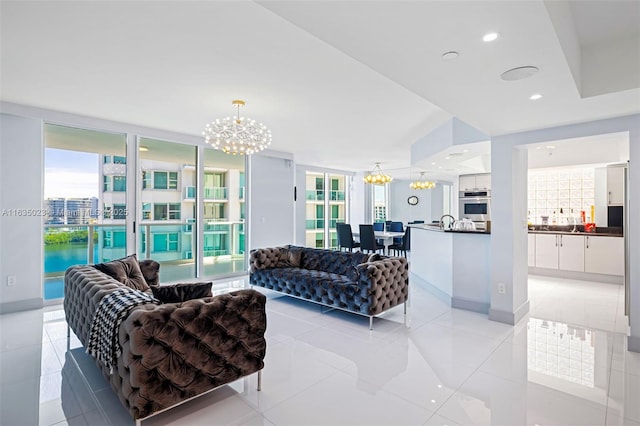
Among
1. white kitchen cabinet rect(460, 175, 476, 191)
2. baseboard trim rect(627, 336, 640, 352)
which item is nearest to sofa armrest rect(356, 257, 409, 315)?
baseboard trim rect(627, 336, 640, 352)

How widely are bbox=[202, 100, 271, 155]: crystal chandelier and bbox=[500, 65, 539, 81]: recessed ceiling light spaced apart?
104 inches

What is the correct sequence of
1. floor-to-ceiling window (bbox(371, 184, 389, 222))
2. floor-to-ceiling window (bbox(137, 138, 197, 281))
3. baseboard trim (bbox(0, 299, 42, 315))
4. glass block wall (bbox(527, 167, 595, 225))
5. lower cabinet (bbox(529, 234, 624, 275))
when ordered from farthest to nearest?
floor-to-ceiling window (bbox(371, 184, 389, 222))
glass block wall (bbox(527, 167, 595, 225))
lower cabinet (bbox(529, 234, 624, 275))
floor-to-ceiling window (bbox(137, 138, 197, 281))
baseboard trim (bbox(0, 299, 42, 315))

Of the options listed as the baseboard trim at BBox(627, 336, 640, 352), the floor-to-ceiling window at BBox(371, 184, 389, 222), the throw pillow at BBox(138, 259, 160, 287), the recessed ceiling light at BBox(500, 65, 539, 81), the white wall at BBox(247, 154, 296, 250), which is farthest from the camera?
the floor-to-ceiling window at BBox(371, 184, 389, 222)

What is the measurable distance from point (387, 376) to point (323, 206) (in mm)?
7600

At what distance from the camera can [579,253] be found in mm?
6035

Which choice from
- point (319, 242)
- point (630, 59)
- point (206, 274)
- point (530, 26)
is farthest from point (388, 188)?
point (530, 26)

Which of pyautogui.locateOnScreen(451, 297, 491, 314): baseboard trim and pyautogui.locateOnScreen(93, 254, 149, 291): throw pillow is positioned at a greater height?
pyautogui.locateOnScreen(93, 254, 149, 291): throw pillow

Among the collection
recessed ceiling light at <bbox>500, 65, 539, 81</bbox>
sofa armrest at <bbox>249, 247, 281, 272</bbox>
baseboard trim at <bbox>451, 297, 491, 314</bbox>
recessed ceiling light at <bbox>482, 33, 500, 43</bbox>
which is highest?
recessed ceiling light at <bbox>482, 33, 500, 43</bbox>

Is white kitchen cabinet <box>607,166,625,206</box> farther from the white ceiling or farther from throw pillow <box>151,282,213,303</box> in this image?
throw pillow <box>151,282,213,303</box>

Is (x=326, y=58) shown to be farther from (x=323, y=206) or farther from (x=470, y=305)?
(x=323, y=206)

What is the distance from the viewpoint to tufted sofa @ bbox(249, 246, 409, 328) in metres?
3.75

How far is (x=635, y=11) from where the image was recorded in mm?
2100

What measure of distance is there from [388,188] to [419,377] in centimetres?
1001

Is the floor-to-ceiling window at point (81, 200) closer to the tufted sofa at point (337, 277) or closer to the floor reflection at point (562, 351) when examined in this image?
the tufted sofa at point (337, 277)
